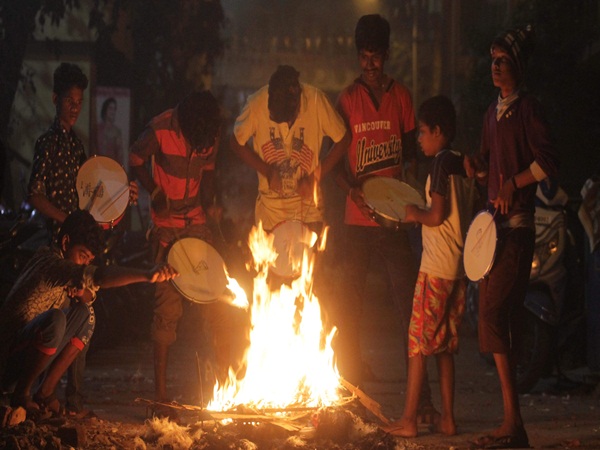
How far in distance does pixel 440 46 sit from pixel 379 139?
36.3m

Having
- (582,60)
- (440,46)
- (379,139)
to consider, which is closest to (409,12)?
(440,46)

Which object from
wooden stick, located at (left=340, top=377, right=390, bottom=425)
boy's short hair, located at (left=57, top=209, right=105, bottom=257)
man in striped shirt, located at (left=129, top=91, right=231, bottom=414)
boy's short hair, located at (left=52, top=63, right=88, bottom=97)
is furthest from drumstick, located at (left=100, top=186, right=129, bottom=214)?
wooden stick, located at (left=340, top=377, right=390, bottom=425)

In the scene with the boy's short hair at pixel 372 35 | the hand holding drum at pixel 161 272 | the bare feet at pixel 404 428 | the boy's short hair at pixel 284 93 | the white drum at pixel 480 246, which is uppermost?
the boy's short hair at pixel 372 35

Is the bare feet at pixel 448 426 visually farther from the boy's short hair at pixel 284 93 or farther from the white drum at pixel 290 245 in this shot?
the boy's short hair at pixel 284 93

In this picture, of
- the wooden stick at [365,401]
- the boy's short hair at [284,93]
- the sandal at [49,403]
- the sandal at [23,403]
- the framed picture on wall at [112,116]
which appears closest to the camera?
the sandal at [23,403]

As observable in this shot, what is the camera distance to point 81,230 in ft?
23.7

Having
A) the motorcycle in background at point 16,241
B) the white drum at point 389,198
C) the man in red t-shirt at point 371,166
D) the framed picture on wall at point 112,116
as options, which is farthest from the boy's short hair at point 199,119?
the framed picture on wall at point 112,116

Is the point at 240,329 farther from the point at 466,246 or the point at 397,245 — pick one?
the point at 466,246

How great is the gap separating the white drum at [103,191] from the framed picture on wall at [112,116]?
13.0 meters

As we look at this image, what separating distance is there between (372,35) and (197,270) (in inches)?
82.5

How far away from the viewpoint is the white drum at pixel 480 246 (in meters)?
7.00

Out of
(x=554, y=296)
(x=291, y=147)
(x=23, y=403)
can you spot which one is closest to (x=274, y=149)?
(x=291, y=147)

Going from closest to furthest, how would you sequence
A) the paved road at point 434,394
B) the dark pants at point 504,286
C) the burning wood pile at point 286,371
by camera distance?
the burning wood pile at point 286,371 < the dark pants at point 504,286 < the paved road at point 434,394

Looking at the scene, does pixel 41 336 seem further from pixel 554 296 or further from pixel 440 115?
pixel 554 296
